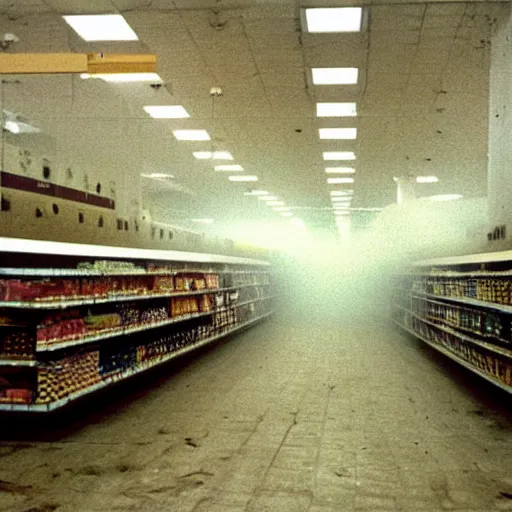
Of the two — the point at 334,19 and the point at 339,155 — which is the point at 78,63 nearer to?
the point at 334,19

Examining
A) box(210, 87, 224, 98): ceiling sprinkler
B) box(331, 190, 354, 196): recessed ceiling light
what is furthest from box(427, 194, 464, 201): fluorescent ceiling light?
box(210, 87, 224, 98): ceiling sprinkler

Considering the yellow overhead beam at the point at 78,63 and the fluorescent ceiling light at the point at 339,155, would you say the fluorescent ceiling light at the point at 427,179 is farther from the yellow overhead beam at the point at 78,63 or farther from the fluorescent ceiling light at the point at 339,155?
the yellow overhead beam at the point at 78,63

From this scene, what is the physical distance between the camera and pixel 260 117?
30.6ft

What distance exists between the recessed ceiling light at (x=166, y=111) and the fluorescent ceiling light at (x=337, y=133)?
2371 mm

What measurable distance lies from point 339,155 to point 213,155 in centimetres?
258

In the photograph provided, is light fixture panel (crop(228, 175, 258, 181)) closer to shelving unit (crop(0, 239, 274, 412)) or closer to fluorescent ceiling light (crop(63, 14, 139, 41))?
shelving unit (crop(0, 239, 274, 412))

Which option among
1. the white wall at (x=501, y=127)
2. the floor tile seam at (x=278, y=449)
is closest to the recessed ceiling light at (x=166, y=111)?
the white wall at (x=501, y=127)

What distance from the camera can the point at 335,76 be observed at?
24.6 feet

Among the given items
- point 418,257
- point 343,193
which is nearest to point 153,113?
point 418,257

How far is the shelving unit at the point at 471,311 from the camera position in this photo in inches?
245

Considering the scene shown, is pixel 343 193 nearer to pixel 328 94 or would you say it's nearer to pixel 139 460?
pixel 328 94

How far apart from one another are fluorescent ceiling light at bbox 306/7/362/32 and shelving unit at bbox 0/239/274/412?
2980mm

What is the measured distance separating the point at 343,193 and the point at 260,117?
860 cm

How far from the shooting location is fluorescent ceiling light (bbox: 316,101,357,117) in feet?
28.7
